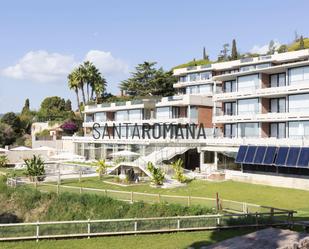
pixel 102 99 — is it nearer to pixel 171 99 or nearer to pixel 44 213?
pixel 171 99

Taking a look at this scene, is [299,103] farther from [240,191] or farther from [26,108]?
[26,108]

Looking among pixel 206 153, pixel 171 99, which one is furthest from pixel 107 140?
pixel 206 153

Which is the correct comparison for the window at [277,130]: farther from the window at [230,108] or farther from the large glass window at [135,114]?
the large glass window at [135,114]

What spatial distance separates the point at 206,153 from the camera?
52.2m

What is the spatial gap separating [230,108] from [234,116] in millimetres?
3045

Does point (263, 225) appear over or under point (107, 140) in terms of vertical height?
under

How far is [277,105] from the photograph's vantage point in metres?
46.4

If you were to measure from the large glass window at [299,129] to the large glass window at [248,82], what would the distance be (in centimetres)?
690

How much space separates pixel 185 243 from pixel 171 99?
141 feet

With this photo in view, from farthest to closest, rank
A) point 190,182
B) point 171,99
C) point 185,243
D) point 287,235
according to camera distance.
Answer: point 171,99
point 190,182
point 185,243
point 287,235

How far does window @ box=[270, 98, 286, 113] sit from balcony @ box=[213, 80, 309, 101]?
47.2 inches

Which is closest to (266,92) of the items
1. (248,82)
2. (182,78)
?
(248,82)

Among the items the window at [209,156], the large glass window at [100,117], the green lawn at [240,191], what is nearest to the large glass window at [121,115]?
the large glass window at [100,117]

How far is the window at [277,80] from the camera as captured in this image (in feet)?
154
